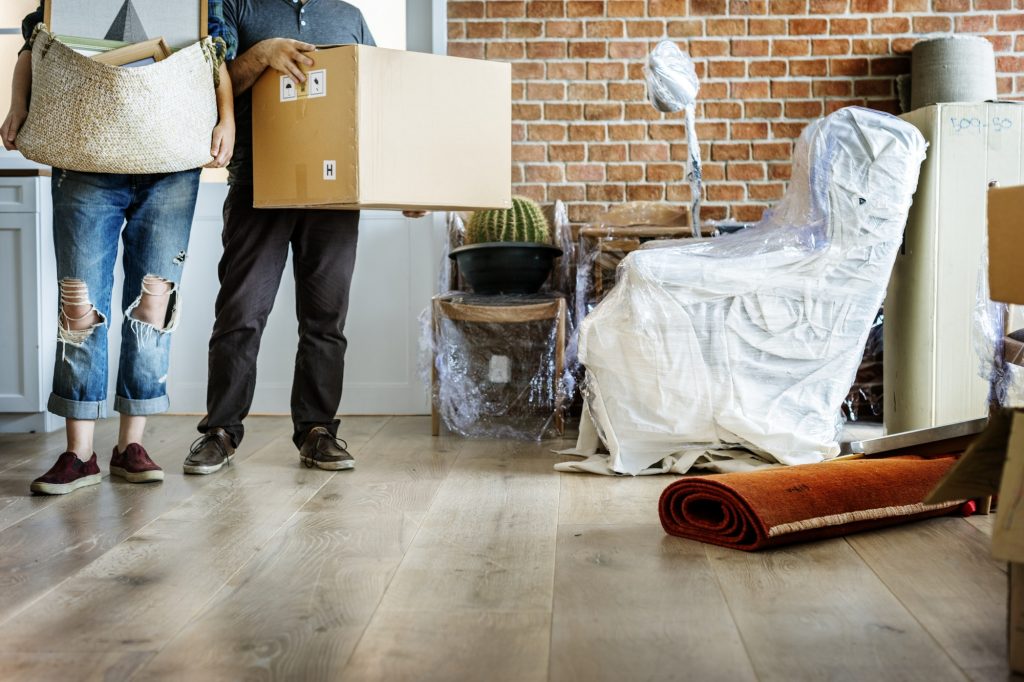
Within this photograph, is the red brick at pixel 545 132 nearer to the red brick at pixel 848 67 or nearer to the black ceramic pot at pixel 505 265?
the black ceramic pot at pixel 505 265

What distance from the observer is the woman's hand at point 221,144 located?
2.12 metres

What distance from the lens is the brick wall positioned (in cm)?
329

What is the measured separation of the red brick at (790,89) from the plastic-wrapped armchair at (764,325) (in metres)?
0.96

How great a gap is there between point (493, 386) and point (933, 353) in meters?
1.25

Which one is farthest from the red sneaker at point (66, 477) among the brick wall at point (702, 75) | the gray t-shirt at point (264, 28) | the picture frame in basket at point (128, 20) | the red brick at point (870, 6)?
the red brick at point (870, 6)

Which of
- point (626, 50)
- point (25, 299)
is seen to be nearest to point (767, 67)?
point (626, 50)

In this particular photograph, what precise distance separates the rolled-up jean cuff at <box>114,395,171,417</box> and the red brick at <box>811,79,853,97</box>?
229 cm

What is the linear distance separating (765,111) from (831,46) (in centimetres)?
30

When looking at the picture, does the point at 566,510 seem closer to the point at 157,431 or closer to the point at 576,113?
the point at 157,431

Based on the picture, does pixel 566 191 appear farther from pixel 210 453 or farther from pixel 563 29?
pixel 210 453

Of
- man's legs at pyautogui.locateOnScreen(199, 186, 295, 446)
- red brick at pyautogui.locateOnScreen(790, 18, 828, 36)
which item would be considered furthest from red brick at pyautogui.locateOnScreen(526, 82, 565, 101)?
man's legs at pyautogui.locateOnScreen(199, 186, 295, 446)

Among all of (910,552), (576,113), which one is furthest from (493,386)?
(910,552)

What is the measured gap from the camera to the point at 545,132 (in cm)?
333

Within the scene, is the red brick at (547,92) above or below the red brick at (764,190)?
above
